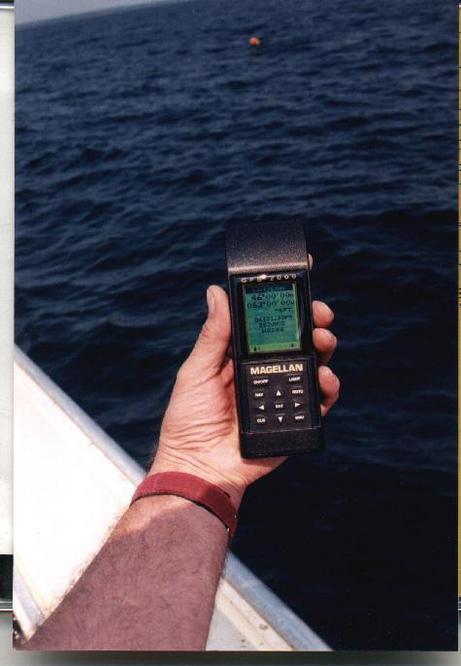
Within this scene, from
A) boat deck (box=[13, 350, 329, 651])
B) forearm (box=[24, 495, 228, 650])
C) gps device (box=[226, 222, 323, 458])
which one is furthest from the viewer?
boat deck (box=[13, 350, 329, 651])

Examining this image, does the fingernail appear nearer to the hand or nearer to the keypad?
the hand

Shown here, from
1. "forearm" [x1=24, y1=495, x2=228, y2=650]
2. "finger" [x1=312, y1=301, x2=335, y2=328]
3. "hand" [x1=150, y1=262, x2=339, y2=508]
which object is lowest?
"forearm" [x1=24, y1=495, x2=228, y2=650]

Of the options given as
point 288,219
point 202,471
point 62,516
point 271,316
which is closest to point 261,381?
point 271,316

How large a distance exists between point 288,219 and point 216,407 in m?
0.54

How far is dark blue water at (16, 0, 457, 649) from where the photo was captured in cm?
209

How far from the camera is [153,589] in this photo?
1.95m

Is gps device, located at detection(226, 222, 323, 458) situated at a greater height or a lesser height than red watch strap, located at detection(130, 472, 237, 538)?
greater

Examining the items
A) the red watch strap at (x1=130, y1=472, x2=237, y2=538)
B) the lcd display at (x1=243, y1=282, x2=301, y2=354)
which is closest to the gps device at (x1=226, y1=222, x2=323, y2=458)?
the lcd display at (x1=243, y1=282, x2=301, y2=354)

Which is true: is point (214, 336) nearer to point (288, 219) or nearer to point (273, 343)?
point (273, 343)

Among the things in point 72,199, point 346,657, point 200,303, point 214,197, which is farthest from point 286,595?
point 72,199

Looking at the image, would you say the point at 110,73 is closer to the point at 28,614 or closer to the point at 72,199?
the point at 72,199

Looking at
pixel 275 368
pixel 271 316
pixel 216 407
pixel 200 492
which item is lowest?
pixel 200 492

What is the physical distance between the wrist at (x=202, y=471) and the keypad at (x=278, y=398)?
7.5 inches

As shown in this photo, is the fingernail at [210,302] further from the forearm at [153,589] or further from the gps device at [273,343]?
the forearm at [153,589]
